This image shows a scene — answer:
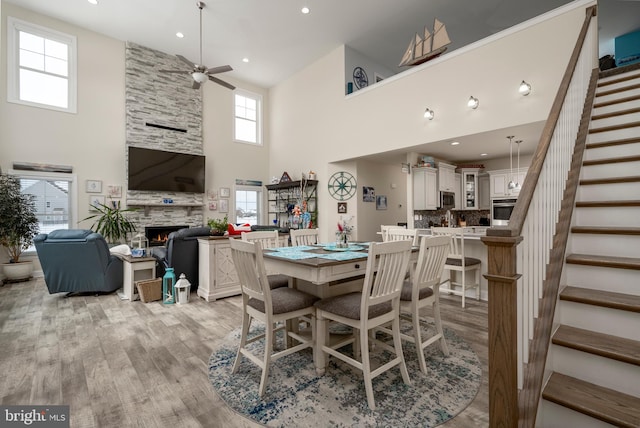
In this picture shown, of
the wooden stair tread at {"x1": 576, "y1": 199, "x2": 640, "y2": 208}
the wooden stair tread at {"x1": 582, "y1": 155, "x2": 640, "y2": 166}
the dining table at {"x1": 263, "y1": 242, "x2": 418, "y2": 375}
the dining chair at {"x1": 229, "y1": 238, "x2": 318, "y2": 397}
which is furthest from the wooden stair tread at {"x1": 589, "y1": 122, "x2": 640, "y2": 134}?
the dining chair at {"x1": 229, "y1": 238, "x2": 318, "y2": 397}

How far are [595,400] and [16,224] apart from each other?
722 centimetres

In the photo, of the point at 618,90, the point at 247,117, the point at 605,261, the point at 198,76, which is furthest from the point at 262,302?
the point at 247,117

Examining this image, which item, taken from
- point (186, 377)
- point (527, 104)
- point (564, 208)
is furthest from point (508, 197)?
point (186, 377)

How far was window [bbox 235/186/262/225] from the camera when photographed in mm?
8348

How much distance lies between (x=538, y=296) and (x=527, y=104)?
3.53 meters

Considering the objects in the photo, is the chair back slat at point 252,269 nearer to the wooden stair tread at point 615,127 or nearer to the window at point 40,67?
the wooden stair tread at point 615,127

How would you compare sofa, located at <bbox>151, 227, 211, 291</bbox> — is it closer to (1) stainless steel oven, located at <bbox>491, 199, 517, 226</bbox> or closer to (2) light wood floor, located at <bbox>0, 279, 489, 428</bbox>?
(2) light wood floor, located at <bbox>0, 279, 489, 428</bbox>

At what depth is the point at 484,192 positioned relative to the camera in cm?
666

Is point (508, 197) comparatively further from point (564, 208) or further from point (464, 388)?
point (464, 388)

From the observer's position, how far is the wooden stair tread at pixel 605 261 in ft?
5.39

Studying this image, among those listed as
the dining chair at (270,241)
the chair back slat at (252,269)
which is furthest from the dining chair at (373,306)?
the dining chair at (270,241)

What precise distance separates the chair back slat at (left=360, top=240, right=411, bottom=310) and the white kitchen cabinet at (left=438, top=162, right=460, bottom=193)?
180 inches

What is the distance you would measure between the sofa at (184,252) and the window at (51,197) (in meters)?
2.92

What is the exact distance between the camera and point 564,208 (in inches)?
78.3
